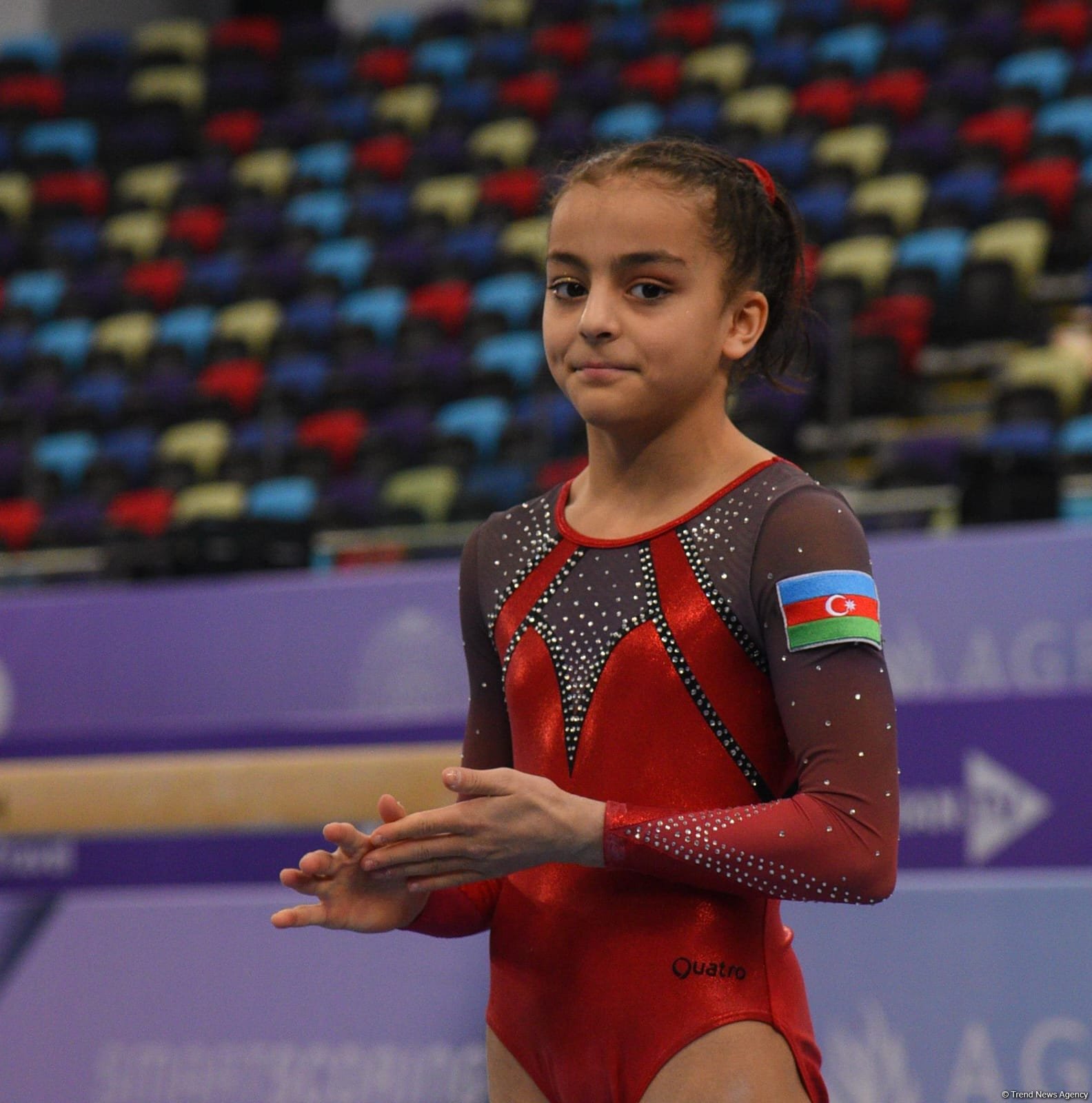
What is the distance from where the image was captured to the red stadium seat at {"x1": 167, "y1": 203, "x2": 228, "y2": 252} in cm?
1184

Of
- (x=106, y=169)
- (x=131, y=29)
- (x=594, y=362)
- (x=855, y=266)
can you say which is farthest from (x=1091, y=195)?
(x=131, y=29)

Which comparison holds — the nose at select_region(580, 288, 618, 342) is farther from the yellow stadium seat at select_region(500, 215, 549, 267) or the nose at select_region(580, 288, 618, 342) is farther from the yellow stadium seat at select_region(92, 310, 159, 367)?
the yellow stadium seat at select_region(92, 310, 159, 367)

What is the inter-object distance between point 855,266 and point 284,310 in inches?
164

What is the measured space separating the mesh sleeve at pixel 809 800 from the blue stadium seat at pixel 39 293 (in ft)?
35.7

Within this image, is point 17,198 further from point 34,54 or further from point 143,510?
point 143,510

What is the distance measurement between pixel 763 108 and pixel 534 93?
215 centimetres

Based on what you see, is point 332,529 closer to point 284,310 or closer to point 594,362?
point 284,310

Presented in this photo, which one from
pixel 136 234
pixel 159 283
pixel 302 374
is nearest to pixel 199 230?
pixel 136 234

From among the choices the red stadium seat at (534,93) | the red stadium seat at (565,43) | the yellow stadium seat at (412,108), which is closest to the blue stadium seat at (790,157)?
the red stadium seat at (534,93)

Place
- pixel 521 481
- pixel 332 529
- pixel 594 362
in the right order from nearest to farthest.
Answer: pixel 594 362 → pixel 521 481 → pixel 332 529

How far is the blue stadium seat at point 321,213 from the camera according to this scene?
11.3 metres

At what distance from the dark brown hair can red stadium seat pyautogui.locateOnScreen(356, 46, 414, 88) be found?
38.7ft

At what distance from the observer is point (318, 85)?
13.3 metres

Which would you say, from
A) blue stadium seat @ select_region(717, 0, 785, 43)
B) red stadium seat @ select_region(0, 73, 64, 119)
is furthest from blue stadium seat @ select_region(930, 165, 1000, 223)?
red stadium seat @ select_region(0, 73, 64, 119)
